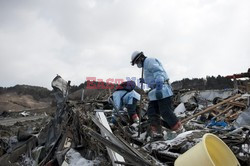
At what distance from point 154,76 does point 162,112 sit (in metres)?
0.62

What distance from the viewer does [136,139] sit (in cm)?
395

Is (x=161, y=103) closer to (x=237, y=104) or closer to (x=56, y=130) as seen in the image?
(x=56, y=130)

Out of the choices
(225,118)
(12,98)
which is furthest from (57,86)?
(12,98)

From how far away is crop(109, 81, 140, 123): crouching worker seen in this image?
18.2 ft

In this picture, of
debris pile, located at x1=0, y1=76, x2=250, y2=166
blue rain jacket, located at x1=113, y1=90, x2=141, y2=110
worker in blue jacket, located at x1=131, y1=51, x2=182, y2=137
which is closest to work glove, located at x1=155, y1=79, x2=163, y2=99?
worker in blue jacket, located at x1=131, y1=51, x2=182, y2=137

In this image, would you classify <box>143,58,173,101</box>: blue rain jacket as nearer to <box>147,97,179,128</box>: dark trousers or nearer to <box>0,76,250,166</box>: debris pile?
<box>147,97,179,128</box>: dark trousers

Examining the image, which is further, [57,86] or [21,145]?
[57,86]

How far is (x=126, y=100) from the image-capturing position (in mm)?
5754

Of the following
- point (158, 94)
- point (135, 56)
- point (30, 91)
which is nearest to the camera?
point (158, 94)

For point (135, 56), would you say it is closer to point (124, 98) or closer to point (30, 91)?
point (124, 98)

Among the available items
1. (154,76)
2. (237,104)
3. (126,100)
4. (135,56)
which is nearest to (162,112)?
(154,76)

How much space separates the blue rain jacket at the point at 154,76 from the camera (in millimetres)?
4227

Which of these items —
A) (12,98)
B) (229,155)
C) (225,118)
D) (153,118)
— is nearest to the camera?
(229,155)

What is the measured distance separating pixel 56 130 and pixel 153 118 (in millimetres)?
1650
